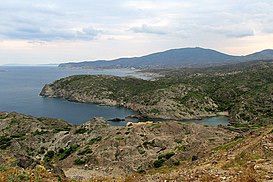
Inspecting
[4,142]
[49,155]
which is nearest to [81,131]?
[49,155]

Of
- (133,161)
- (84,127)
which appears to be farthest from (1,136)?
(133,161)

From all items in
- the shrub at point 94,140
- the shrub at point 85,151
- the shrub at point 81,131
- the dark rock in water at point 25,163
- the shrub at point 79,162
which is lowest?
the shrub at point 79,162

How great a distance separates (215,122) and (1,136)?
89.2 meters

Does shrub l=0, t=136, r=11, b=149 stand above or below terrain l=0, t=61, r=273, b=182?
below

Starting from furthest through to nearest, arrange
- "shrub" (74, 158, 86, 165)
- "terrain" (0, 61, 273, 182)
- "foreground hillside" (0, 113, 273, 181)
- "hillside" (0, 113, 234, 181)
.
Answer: "shrub" (74, 158, 86, 165) → "hillside" (0, 113, 234, 181) → "foreground hillside" (0, 113, 273, 181) → "terrain" (0, 61, 273, 182)

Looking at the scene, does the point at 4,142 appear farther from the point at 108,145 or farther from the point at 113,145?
the point at 113,145

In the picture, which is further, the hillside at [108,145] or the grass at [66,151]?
the grass at [66,151]

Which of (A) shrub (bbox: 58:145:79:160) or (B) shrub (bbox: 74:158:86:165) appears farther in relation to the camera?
(A) shrub (bbox: 58:145:79:160)

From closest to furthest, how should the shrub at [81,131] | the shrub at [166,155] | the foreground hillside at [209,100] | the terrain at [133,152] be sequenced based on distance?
the terrain at [133,152] → the shrub at [166,155] → the shrub at [81,131] → the foreground hillside at [209,100]

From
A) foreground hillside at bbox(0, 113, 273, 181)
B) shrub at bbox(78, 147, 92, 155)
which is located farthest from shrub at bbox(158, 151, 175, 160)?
shrub at bbox(78, 147, 92, 155)

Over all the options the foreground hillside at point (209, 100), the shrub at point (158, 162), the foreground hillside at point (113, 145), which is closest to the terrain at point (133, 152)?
the foreground hillside at point (113, 145)

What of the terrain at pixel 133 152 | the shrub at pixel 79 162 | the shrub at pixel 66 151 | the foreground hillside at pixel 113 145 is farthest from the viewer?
the shrub at pixel 66 151

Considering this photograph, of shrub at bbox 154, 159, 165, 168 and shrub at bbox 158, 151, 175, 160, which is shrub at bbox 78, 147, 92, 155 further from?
shrub at bbox 154, 159, 165, 168

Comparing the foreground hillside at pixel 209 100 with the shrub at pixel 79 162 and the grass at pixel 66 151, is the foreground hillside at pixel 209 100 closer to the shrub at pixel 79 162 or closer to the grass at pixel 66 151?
the grass at pixel 66 151
